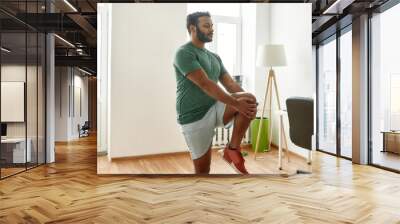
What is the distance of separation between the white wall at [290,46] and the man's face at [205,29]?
Result: 2.13ft

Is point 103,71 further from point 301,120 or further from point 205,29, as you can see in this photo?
point 301,120

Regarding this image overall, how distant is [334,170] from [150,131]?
113 inches

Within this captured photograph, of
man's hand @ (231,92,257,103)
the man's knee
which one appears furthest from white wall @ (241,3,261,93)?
the man's knee

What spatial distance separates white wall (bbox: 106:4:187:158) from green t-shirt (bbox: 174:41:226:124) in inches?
3.6

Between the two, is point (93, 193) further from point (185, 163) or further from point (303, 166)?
point (303, 166)

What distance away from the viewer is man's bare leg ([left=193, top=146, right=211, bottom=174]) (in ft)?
16.0

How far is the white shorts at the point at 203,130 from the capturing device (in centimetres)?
475

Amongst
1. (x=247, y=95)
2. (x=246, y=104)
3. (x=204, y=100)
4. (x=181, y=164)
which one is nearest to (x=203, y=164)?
(x=181, y=164)

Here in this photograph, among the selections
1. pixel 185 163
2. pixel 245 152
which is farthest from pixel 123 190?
pixel 245 152

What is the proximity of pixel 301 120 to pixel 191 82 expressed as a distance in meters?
1.61

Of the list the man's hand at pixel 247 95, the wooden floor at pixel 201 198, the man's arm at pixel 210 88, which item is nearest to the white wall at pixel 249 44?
the man's hand at pixel 247 95

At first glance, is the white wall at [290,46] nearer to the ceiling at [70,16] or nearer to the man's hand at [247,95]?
the man's hand at [247,95]

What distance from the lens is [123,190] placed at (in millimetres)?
4316

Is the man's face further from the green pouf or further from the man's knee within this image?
the man's knee
